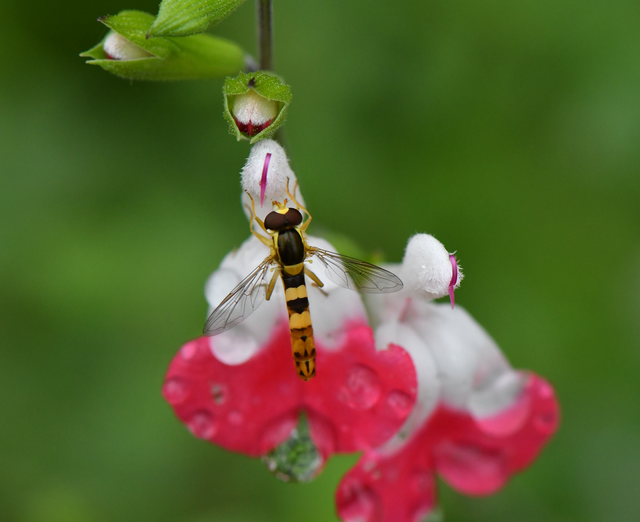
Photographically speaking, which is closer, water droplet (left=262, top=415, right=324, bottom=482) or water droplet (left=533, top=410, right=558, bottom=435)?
water droplet (left=262, top=415, right=324, bottom=482)

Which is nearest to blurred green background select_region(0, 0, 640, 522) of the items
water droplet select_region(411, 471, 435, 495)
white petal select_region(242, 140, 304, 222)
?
water droplet select_region(411, 471, 435, 495)

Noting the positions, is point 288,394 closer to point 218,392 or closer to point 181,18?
point 218,392

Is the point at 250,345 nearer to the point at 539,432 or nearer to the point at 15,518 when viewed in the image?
the point at 539,432

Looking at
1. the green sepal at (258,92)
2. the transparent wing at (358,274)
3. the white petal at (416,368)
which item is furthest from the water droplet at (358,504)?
the green sepal at (258,92)

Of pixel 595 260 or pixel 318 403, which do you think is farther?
pixel 595 260

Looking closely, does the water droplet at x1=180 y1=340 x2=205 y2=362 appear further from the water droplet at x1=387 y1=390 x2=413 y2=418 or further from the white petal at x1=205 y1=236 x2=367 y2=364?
the water droplet at x1=387 y1=390 x2=413 y2=418

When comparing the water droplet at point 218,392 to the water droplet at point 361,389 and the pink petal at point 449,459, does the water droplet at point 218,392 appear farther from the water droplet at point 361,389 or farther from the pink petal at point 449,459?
the pink petal at point 449,459

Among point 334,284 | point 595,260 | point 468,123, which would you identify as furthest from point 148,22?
point 595,260
